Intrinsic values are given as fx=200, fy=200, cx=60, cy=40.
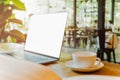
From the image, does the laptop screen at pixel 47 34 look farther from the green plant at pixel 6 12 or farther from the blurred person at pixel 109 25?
the blurred person at pixel 109 25

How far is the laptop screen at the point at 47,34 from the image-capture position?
99 cm

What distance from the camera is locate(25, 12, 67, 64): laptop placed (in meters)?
0.99

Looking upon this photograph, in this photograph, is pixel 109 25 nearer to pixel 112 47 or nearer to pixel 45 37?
pixel 112 47

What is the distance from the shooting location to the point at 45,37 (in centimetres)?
110

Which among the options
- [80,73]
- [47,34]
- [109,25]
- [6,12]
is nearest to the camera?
[80,73]

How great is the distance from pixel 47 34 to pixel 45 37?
2cm

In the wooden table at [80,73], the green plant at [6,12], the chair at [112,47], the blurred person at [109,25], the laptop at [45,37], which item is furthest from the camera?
the blurred person at [109,25]

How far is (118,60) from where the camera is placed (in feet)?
13.8

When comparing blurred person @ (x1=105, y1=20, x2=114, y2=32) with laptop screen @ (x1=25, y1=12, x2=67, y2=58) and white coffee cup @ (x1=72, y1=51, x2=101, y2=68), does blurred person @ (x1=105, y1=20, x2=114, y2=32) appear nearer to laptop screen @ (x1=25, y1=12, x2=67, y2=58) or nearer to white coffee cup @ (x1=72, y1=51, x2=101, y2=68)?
laptop screen @ (x1=25, y1=12, x2=67, y2=58)

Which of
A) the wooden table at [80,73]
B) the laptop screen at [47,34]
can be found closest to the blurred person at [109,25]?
the laptop screen at [47,34]

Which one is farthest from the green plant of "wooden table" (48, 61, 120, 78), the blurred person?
the blurred person

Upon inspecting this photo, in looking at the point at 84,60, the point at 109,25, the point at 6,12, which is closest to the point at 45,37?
the point at 84,60

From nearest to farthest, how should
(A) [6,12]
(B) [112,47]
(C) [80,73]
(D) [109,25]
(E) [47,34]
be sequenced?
1. (C) [80,73]
2. (E) [47,34]
3. (A) [6,12]
4. (B) [112,47]
5. (D) [109,25]

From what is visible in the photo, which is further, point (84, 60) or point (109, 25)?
point (109, 25)
